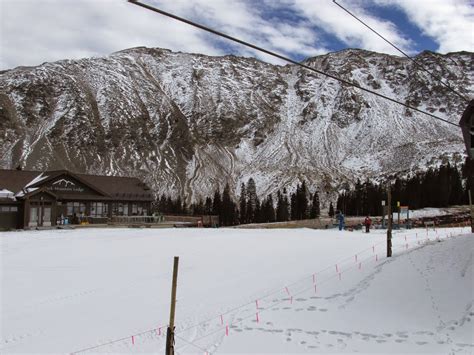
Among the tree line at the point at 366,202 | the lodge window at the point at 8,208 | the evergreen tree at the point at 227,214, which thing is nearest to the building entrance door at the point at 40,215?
the lodge window at the point at 8,208

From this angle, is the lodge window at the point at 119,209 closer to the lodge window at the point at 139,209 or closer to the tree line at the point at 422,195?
the lodge window at the point at 139,209

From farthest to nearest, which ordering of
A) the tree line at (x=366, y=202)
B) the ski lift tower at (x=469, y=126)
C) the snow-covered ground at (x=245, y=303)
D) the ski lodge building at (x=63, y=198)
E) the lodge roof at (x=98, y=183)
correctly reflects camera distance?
1. the tree line at (x=366, y=202)
2. the lodge roof at (x=98, y=183)
3. the ski lodge building at (x=63, y=198)
4. the ski lift tower at (x=469, y=126)
5. the snow-covered ground at (x=245, y=303)

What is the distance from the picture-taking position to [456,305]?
1462 centimetres

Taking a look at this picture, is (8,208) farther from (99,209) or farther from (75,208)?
(99,209)

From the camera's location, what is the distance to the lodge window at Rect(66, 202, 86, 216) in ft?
193

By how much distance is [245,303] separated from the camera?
17.5m

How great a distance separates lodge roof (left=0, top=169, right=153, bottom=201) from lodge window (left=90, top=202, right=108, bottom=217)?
1643 mm

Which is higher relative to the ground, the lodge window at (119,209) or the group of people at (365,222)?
the lodge window at (119,209)

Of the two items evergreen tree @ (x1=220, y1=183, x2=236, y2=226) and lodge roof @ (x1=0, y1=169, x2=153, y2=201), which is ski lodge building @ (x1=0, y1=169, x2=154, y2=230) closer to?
lodge roof @ (x1=0, y1=169, x2=153, y2=201)

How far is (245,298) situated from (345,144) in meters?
183

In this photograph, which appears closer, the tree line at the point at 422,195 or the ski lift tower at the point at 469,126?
the ski lift tower at the point at 469,126

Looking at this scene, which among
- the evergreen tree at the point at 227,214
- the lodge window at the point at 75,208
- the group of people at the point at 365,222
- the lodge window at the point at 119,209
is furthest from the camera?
the evergreen tree at the point at 227,214

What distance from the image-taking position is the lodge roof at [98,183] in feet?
183

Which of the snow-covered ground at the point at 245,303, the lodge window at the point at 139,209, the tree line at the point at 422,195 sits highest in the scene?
the tree line at the point at 422,195
